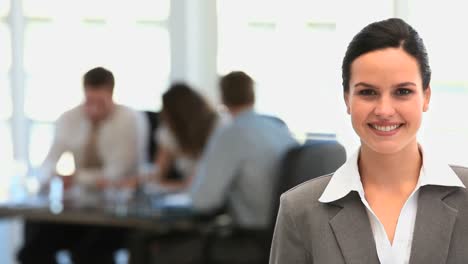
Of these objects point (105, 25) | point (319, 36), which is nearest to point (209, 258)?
point (319, 36)

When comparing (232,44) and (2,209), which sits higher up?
(232,44)

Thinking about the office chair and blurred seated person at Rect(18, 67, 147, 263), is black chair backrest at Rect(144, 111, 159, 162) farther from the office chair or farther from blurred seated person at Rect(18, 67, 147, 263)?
blurred seated person at Rect(18, 67, 147, 263)

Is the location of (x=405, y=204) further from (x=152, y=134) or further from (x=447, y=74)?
(x=152, y=134)

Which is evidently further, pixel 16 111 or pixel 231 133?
pixel 16 111

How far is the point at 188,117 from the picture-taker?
4719mm

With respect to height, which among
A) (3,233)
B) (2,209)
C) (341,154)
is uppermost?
(341,154)

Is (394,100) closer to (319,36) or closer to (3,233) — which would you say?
(319,36)

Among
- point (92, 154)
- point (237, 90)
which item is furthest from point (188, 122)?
point (92, 154)

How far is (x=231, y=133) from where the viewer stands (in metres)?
4.14

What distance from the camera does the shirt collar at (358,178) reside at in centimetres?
150

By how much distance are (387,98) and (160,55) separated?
4517 millimetres

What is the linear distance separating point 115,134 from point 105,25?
1089 millimetres

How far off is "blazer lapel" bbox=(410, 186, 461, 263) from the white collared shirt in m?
0.01

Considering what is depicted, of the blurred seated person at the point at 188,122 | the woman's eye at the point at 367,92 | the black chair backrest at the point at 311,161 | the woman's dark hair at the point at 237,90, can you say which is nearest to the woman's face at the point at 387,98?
the woman's eye at the point at 367,92
